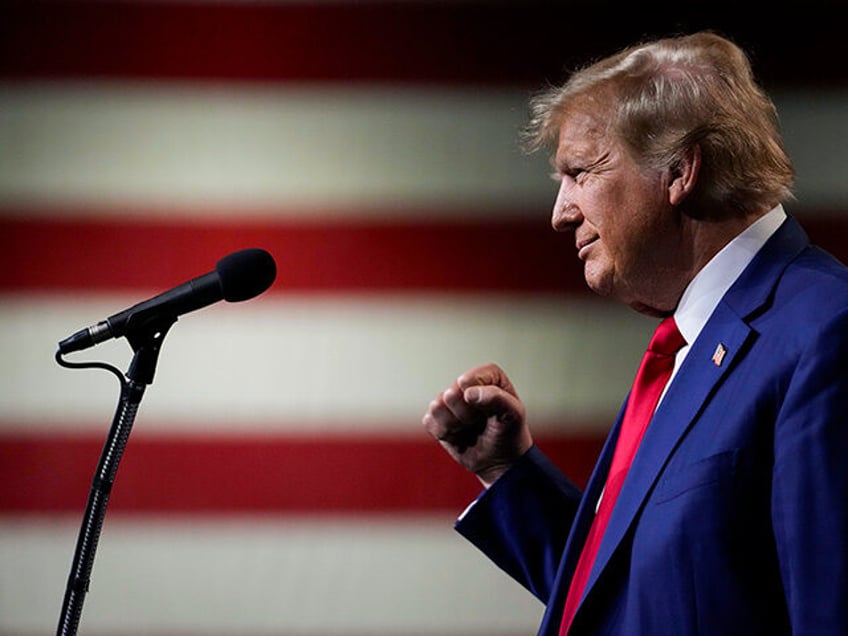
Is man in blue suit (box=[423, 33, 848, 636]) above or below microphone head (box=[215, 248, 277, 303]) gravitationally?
below

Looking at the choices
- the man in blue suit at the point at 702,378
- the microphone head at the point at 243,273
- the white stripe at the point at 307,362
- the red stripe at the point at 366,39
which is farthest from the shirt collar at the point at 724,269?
the red stripe at the point at 366,39

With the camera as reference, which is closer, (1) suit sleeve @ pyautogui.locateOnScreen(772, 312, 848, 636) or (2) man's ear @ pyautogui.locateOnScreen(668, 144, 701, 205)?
(1) suit sleeve @ pyautogui.locateOnScreen(772, 312, 848, 636)

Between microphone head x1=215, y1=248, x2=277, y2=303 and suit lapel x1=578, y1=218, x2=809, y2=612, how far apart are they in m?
0.37

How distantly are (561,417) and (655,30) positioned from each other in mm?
721

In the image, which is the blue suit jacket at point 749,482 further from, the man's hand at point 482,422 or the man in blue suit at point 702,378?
the man's hand at point 482,422

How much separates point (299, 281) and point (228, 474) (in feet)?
1.18

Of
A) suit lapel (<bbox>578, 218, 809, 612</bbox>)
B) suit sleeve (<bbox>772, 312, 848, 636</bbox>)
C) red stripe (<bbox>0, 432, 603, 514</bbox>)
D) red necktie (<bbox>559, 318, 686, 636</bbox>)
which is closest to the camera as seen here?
suit sleeve (<bbox>772, 312, 848, 636</bbox>)

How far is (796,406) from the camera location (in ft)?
2.75

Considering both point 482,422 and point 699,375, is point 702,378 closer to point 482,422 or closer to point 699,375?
point 699,375

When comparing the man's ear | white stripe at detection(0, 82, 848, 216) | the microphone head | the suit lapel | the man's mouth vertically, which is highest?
white stripe at detection(0, 82, 848, 216)

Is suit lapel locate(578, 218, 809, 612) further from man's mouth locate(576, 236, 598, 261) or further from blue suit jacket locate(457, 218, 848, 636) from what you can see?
man's mouth locate(576, 236, 598, 261)

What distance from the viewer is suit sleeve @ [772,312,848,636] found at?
2.68ft

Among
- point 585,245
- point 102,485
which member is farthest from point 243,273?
point 585,245

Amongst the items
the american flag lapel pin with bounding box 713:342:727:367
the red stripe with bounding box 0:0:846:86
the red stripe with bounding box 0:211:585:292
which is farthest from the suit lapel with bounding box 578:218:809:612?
the red stripe with bounding box 0:0:846:86
